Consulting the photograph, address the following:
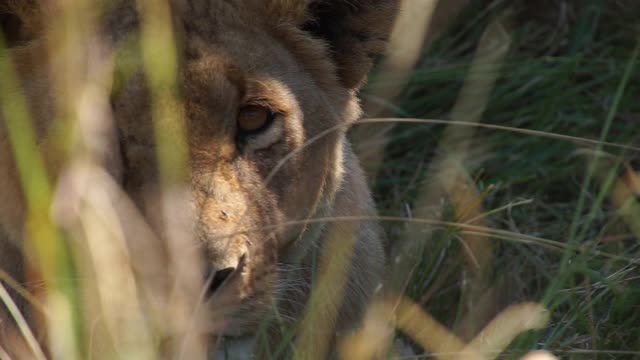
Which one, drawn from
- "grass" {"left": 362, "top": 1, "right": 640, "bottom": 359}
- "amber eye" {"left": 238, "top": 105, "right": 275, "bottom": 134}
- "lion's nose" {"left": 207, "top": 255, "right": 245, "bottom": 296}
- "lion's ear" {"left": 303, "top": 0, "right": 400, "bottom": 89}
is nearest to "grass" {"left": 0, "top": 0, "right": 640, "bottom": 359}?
"grass" {"left": 362, "top": 1, "right": 640, "bottom": 359}

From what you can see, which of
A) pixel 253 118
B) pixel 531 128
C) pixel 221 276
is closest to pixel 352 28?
pixel 253 118

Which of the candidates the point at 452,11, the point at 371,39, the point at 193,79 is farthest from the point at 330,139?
the point at 452,11

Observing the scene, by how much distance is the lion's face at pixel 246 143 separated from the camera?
2740 mm

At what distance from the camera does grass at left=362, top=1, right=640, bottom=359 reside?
13.3ft

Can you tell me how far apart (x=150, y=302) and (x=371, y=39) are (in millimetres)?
1077

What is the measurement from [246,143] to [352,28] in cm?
52

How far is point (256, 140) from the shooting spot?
9.84 ft

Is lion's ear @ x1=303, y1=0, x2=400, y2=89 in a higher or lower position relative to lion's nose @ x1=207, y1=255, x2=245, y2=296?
higher

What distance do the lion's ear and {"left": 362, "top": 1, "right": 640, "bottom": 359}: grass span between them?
65cm

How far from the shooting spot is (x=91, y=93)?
267cm

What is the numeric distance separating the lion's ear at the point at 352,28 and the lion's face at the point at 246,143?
57mm

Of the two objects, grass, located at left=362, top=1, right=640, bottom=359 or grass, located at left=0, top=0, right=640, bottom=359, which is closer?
grass, located at left=0, top=0, right=640, bottom=359

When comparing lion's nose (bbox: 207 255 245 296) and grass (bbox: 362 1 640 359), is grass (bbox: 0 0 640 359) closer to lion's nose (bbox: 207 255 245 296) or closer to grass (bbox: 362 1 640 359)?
grass (bbox: 362 1 640 359)

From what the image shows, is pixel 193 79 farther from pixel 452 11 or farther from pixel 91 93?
pixel 452 11
